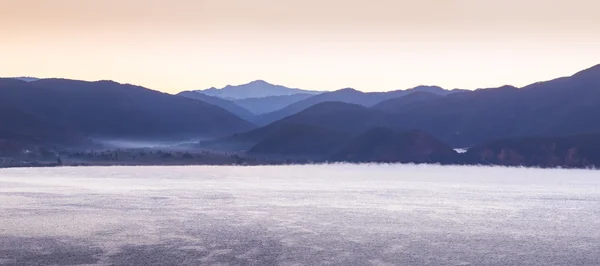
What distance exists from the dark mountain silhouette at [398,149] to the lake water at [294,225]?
76.5 meters

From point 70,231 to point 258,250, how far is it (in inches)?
492

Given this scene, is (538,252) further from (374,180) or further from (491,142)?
(491,142)

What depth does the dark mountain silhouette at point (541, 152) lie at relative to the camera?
5743 inches

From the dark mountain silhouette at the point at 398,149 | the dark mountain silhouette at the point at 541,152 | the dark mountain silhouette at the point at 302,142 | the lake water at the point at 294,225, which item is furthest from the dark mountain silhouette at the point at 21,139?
the dark mountain silhouette at the point at 541,152

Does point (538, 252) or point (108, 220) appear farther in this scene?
point (108, 220)

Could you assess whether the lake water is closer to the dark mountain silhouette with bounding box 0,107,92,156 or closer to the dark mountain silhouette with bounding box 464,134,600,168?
the dark mountain silhouette with bounding box 464,134,600,168

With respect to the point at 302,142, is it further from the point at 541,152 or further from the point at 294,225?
the point at 294,225

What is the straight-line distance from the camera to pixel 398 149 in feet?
557

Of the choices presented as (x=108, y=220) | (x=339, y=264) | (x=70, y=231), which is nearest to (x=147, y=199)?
(x=108, y=220)

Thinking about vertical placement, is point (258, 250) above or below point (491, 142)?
below

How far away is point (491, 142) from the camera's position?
16425 centimetres

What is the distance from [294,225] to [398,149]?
121 metres

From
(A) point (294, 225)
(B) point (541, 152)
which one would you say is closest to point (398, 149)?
(B) point (541, 152)

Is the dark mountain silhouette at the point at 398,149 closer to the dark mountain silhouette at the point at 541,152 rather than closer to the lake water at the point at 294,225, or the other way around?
the dark mountain silhouette at the point at 541,152
